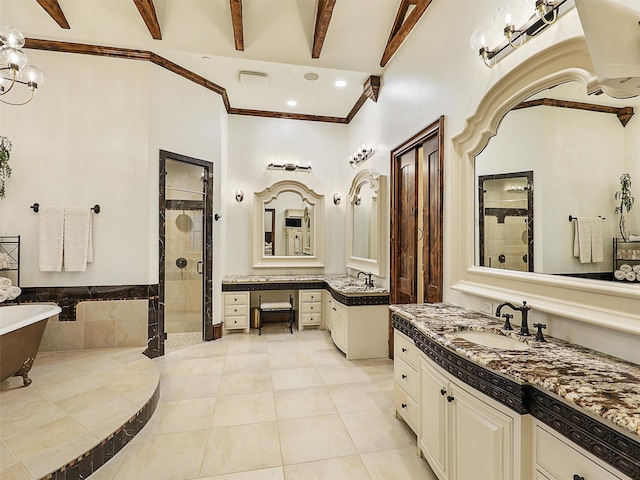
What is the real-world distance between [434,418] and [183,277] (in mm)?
4124

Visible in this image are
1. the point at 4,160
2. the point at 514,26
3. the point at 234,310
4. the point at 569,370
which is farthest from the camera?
the point at 234,310

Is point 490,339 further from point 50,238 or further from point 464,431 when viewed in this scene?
point 50,238

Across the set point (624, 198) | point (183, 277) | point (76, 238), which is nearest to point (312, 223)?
point (183, 277)

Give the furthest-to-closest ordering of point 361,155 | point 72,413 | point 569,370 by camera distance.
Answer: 1. point 361,155
2. point 72,413
3. point 569,370

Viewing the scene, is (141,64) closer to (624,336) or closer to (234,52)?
(234,52)

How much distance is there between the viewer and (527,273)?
6.10ft

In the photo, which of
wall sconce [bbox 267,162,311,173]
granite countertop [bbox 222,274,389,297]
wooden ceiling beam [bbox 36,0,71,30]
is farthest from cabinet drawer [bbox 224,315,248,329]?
wooden ceiling beam [bbox 36,0,71,30]

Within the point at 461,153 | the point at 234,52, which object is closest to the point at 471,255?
the point at 461,153

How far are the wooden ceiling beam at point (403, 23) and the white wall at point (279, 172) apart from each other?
6.88 feet

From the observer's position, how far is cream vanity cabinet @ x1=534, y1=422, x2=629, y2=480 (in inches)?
40.1

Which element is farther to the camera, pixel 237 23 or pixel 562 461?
pixel 237 23

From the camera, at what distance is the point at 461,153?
2.48m

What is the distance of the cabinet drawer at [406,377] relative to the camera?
2.25 metres

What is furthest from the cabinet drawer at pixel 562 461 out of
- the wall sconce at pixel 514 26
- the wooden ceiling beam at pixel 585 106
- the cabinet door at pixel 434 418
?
the wall sconce at pixel 514 26
